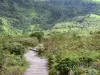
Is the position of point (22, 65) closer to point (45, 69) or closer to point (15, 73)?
point (45, 69)

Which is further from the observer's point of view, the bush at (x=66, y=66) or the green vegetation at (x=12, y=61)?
the green vegetation at (x=12, y=61)

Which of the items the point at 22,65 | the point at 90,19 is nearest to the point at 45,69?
the point at 22,65

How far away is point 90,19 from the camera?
188m

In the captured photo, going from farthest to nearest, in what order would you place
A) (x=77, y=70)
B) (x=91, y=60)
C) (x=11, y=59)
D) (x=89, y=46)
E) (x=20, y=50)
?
(x=20, y=50), (x=89, y=46), (x=11, y=59), (x=91, y=60), (x=77, y=70)

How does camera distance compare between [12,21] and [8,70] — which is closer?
[8,70]

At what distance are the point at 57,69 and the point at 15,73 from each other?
2.98 metres

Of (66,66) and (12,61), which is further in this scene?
(12,61)

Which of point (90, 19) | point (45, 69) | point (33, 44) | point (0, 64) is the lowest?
point (90, 19)

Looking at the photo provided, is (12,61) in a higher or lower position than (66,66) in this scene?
lower

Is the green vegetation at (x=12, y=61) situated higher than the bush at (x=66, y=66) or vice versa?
the bush at (x=66, y=66)

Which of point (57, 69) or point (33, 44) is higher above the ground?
Result: point (57, 69)

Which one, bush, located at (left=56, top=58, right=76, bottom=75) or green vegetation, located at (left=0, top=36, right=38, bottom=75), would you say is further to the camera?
green vegetation, located at (left=0, top=36, right=38, bottom=75)

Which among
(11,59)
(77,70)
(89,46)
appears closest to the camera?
(77,70)

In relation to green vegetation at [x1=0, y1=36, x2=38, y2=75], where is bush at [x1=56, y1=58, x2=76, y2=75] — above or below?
above
